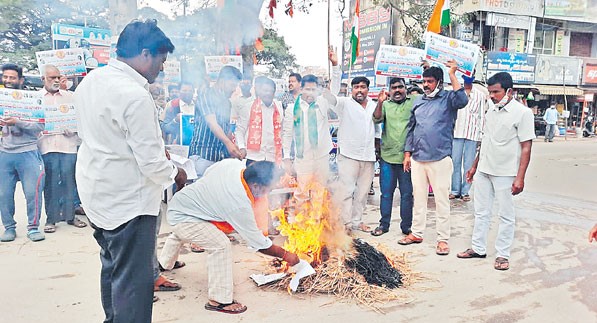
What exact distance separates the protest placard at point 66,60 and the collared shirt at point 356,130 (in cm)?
324

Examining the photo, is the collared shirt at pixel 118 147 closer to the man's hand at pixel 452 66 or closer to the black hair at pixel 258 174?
the black hair at pixel 258 174

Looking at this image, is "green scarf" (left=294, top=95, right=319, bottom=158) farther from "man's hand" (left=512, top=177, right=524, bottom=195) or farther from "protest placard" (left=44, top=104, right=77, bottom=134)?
"protest placard" (left=44, top=104, right=77, bottom=134)

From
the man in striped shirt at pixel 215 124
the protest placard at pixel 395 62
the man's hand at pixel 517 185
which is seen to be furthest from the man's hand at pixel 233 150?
the protest placard at pixel 395 62

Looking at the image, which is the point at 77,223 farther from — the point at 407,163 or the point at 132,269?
the point at 407,163

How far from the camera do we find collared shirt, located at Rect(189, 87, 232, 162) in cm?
490

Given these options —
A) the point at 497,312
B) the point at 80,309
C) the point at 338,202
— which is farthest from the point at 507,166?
the point at 80,309

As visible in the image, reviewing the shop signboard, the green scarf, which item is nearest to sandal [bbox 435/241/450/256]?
the green scarf

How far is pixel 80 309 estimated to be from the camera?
349 cm

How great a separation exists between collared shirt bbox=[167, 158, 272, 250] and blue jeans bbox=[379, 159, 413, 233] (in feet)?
8.57

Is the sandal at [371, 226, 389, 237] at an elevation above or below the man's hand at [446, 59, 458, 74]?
below

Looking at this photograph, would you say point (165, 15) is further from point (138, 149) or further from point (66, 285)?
point (138, 149)

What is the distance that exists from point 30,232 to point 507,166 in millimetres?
5218

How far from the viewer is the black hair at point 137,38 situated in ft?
8.30

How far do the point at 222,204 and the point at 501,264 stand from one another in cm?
291
